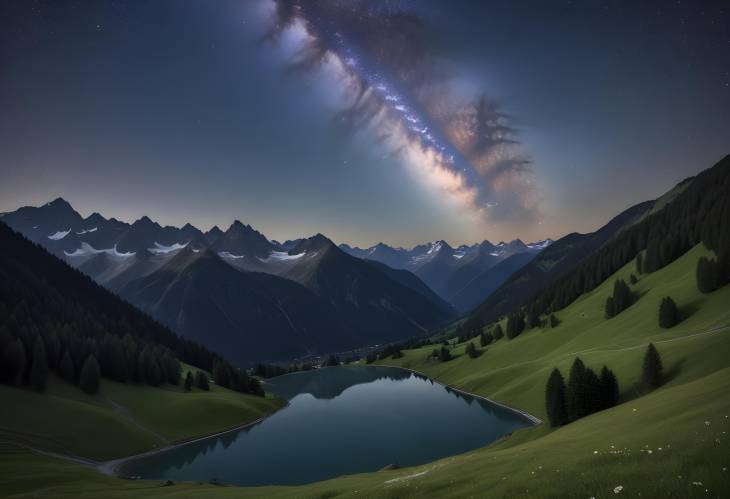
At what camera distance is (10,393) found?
98812 mm

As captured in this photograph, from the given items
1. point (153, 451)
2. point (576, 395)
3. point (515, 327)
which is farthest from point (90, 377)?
point (515, 327)

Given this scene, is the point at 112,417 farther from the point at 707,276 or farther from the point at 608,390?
the point at 707,276

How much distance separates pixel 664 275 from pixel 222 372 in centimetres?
16116

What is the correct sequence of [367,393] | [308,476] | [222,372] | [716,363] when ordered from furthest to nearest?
[367,393] → [222,372] → [308,476] → [716,363]

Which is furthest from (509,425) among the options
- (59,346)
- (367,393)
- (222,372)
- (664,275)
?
(59,346)

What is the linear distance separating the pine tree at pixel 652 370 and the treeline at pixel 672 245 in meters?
46.5

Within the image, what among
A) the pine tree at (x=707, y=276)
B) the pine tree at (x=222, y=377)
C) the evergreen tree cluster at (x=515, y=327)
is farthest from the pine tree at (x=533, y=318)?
the pine tree at (x=222, y=377)

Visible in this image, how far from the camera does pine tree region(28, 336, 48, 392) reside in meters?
108

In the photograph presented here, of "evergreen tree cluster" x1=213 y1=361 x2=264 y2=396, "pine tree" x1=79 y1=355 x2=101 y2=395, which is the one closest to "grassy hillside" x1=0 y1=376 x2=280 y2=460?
"pine tree" x1=79 y1=355 x2=101 y2=395

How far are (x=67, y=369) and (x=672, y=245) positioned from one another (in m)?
190

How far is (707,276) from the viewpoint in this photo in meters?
98.6

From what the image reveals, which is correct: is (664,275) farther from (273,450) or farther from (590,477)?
(590,477)

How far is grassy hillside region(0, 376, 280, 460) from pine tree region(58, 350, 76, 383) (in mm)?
2083

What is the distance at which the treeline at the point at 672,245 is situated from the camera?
10106 centimetres
